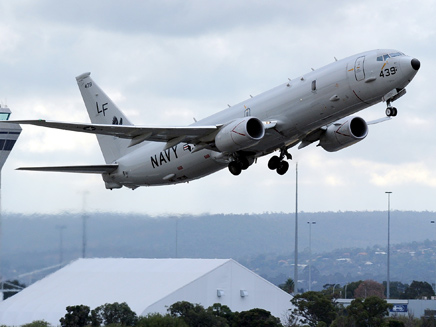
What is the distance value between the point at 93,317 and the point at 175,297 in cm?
987

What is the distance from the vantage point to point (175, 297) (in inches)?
3287

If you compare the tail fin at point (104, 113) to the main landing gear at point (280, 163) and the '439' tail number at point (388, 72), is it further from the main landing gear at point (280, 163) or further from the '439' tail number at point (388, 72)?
the '439' tail number at point (388, 72)

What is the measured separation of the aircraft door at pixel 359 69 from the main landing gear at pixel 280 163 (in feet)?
26.2

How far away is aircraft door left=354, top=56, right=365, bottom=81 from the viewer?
39875 millimetres

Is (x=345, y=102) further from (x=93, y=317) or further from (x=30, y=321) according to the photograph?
(x=30, y=321)

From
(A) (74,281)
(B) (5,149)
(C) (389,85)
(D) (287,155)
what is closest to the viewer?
(C) (389,85)

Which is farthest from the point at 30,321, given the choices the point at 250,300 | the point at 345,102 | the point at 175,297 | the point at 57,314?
the point at 345,102

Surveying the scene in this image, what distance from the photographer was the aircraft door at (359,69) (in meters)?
39.9

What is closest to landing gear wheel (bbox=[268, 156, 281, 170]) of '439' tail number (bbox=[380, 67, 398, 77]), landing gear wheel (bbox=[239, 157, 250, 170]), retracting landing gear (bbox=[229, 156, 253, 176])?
landing gear wheel (bbox=[239, 157, 250, 170])

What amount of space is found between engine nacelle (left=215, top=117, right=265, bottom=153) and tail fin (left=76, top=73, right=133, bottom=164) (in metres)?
12.1

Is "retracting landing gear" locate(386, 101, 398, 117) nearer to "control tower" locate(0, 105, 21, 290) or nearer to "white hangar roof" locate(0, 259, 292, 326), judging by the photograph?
"white hangar roof" locate(0, 259, 292, 326)

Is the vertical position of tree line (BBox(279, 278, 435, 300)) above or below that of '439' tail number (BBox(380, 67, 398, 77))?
below

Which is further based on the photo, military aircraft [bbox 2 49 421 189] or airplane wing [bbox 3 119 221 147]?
airplane wing [bbox 3 119 221 147]

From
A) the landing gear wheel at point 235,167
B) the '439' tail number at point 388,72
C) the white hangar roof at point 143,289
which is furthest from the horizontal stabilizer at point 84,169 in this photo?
the white hangar roof at point 143,289
